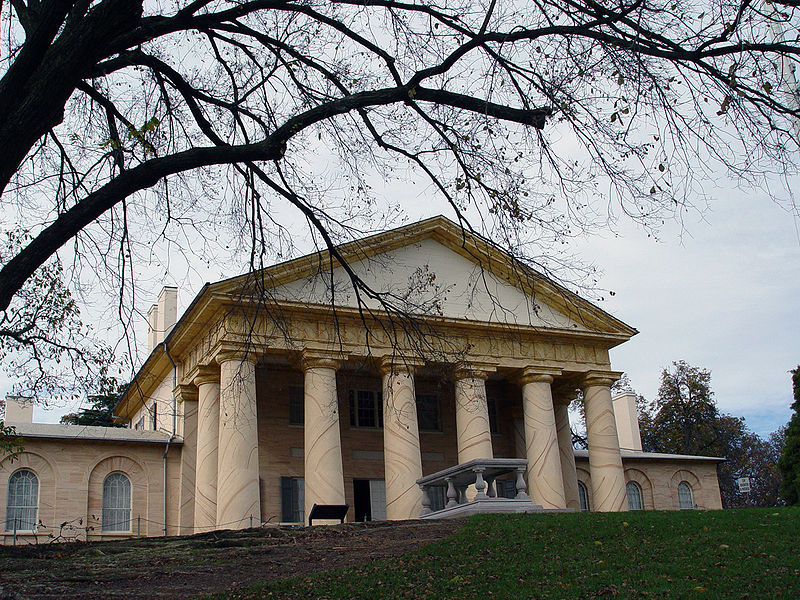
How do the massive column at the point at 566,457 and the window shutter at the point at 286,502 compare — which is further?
the massive column at the point at 566,457

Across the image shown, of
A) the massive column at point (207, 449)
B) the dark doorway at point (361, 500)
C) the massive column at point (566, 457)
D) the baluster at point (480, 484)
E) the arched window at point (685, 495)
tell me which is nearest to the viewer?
the baluster at point (480, 484)

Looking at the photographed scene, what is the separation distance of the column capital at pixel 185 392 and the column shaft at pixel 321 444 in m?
5.14

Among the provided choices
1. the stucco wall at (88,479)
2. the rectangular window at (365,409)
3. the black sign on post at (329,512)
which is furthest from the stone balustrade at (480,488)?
the stucco wall at (88,479)

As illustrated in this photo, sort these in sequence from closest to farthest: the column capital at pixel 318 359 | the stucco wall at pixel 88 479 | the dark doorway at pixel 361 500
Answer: the column capital at pixel 318 359 < the stucco wall at pixel 88 479 < the dark doorway at pixel 361 500

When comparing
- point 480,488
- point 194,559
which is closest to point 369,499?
point 480,488

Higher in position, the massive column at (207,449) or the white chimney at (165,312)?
the white chimney at (165,312)

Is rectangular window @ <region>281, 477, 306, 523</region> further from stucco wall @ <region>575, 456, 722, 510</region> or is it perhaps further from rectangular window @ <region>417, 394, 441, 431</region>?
stucco wall @ <region>575, 456, 722, 510</region>

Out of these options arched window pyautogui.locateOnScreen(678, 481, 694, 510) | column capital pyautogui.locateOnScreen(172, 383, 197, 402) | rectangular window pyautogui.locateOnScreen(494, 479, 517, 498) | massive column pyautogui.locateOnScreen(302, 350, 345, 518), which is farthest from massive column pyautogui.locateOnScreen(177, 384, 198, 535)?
arched window pyautogui.locateOnScreen(678, 481, 694, 510)

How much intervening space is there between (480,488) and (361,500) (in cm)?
1075

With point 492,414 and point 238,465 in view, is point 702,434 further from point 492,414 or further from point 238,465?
point 238,465

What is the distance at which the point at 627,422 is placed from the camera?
52.0 metres

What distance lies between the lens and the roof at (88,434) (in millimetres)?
29939

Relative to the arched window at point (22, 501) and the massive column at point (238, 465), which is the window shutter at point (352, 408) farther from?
the arched window at point (22, 501)

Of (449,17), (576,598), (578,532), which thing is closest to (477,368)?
(578,532)
